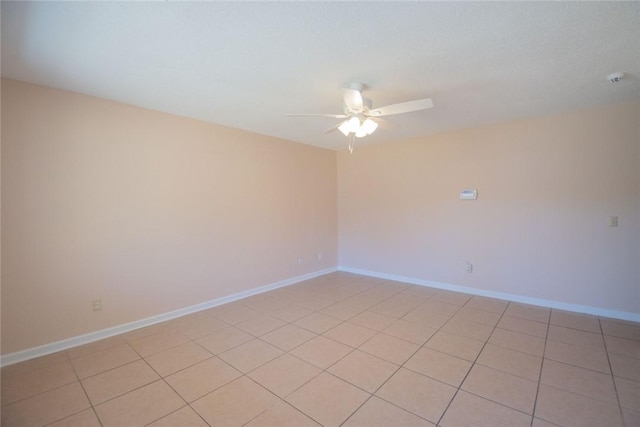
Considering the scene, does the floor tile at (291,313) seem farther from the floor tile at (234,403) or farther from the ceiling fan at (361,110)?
the ceiling fan at (361,110)

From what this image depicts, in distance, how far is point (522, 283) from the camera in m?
3.81

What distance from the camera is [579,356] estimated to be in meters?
2.48

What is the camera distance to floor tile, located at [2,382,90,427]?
1.81 m

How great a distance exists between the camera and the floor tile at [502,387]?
6.34ft

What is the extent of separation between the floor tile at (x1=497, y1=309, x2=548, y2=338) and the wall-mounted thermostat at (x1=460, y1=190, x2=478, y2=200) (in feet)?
5.55

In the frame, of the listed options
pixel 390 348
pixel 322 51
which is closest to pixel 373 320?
pixel 390 348

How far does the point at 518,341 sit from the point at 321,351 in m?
1.98

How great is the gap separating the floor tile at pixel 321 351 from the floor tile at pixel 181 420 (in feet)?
3.15

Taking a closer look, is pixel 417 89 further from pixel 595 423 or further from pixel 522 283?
pixel 522 283

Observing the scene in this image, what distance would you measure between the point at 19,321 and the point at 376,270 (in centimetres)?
470

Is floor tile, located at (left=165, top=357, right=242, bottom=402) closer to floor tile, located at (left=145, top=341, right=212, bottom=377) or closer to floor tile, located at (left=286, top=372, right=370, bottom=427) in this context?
floor tile, located at (left=145, top=341, right=212, bottom=377)

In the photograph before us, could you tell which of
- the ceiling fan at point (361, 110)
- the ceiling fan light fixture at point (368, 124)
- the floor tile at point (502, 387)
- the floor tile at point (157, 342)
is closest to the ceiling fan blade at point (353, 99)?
the ceiling fan at point (361, 110)

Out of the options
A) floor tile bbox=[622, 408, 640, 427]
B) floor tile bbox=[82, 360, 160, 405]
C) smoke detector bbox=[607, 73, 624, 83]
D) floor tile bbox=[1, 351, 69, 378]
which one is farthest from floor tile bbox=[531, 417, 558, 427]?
floor tile bbox=[1, 351, 69, 378]

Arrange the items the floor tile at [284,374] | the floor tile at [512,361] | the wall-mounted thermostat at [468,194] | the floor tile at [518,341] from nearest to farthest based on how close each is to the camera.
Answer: the floor tile at [284,374] < the floor tile at [512,361] < the floor tile at [518,341] < the wall-mounted thermostat at [468,194]
